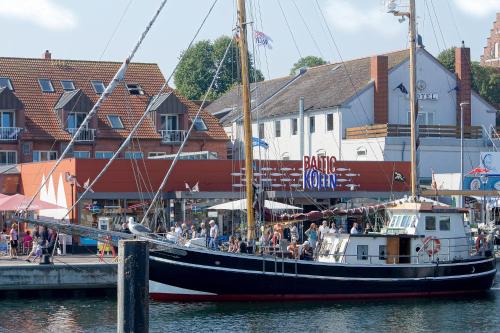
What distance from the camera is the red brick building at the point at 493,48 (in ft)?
422

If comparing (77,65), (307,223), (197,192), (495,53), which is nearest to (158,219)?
(197,192)

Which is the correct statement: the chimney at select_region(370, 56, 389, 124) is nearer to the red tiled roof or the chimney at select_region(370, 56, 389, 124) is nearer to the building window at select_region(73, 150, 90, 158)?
the red tiled roof

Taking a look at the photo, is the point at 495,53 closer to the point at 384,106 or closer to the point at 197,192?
the point at 384,106

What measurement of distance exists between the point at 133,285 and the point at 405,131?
4691cm

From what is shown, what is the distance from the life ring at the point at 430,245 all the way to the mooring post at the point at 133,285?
2314 centimetres

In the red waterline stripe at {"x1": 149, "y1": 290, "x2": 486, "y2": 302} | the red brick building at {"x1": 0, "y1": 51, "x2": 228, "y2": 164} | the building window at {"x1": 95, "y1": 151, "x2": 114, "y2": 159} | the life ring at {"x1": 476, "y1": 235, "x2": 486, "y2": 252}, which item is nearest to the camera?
the red waterline stripe at {"x1": 149, "y1": 290, "x2": 486, "y2": 302}

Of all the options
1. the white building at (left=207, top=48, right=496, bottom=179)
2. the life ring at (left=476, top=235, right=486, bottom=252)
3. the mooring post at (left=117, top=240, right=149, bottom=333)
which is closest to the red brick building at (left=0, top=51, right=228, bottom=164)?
the white building at (left=207, top=48, right=496, bottom=179)

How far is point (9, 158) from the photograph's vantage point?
6134 centimetres

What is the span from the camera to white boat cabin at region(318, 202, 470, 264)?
3900 centimetres

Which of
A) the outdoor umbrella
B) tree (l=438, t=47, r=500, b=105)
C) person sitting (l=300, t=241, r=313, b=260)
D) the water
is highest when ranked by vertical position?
tree (l=438, t=47, r=500, b=105)

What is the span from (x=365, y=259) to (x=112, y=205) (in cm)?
1471

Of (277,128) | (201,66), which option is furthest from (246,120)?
(201,66)

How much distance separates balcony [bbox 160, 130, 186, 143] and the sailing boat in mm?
24700

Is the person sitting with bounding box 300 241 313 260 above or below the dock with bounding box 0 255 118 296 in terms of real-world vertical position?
above
